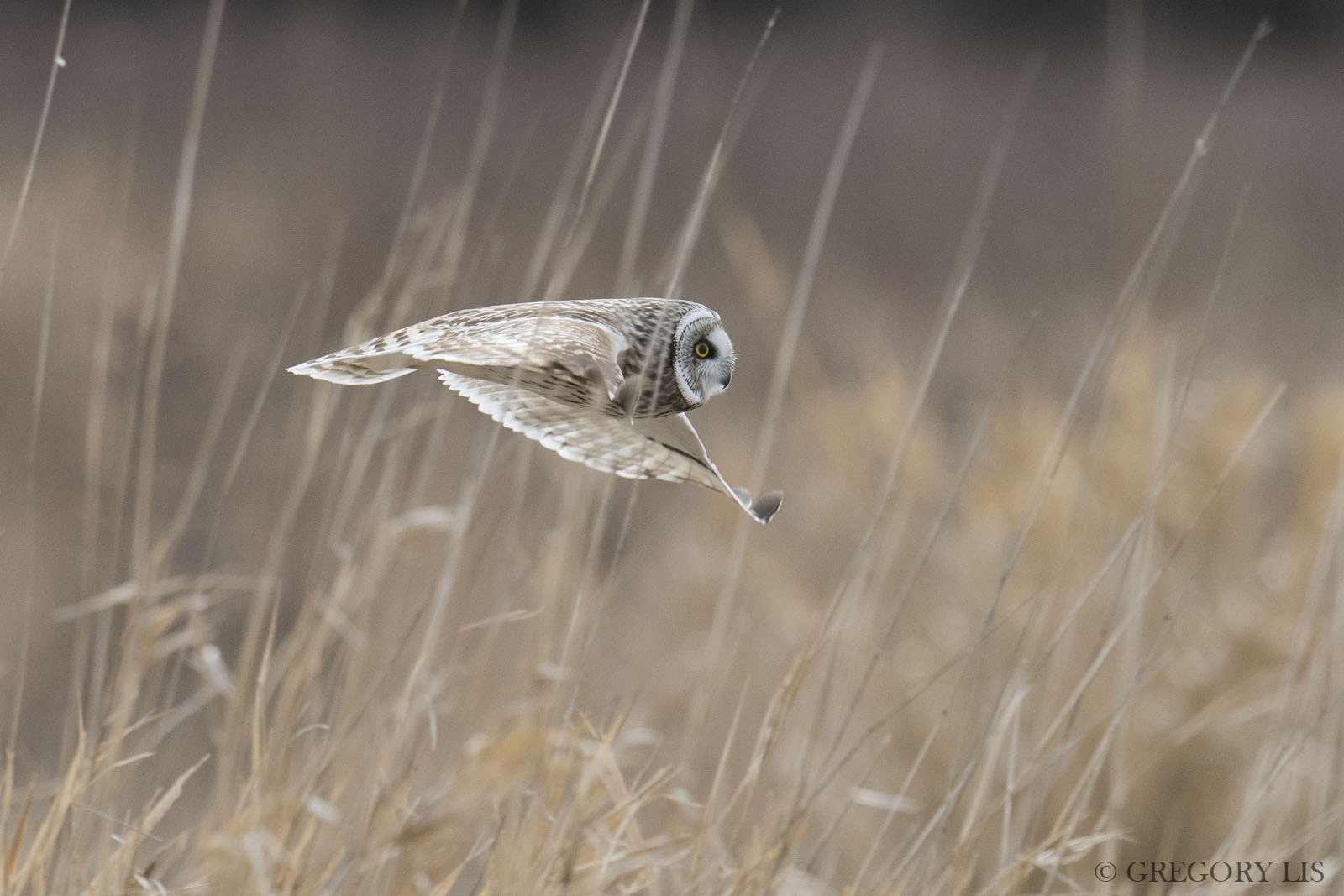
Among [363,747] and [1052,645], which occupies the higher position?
[1052,645]

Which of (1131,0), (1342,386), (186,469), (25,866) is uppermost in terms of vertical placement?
(1131,0)

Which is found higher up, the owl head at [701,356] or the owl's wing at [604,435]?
the owl head at [701,356]

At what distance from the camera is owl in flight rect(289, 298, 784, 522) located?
7.3 inches

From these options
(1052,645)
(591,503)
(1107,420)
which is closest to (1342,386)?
(1107,420)

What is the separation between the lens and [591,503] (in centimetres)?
42

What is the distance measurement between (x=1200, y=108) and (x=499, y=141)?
231 cm

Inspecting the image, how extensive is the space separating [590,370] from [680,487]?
74.5 inches

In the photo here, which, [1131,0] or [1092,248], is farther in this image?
[1131,0]

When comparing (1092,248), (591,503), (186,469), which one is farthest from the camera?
(1092,248)

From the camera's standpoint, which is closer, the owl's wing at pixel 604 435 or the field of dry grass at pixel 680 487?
the owl's wing at pixel 604 435

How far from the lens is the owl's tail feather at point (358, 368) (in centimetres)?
18

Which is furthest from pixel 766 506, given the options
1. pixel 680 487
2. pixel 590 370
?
pixel 680 487

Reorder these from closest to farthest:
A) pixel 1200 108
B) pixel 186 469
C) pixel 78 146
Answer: pixel 186 469, pixel 78 146, pixel 1200 108

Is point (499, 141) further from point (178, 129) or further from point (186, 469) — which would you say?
point (186, 469)
